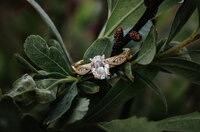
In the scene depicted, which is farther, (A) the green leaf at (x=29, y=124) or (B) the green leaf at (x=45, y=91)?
(A) the green leaf at (x=29, y=124)

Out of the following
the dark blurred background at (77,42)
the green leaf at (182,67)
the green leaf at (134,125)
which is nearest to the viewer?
the green leaf at (134,125)

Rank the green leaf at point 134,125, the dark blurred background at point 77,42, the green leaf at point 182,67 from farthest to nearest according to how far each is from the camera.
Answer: the dark blurred background at point 77,42
the green leaf at point 182,67
the green leaf at point 134,125

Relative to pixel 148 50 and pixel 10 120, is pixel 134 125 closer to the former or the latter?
pixel 148 50

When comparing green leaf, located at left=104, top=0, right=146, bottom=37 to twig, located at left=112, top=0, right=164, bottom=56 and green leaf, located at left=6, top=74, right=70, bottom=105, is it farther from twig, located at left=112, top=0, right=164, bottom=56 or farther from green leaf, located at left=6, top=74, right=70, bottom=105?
green leaf, located at left=6, top=74, right=70, bottom=105

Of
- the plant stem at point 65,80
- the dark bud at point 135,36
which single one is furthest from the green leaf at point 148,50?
the plant stem at point 65,80

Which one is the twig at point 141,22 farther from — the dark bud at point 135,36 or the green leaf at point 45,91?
the green leaf at point 45,91

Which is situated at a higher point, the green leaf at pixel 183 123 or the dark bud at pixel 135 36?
the dark bud at pixel 135 36

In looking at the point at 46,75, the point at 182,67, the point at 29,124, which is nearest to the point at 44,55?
the point at 46,75
